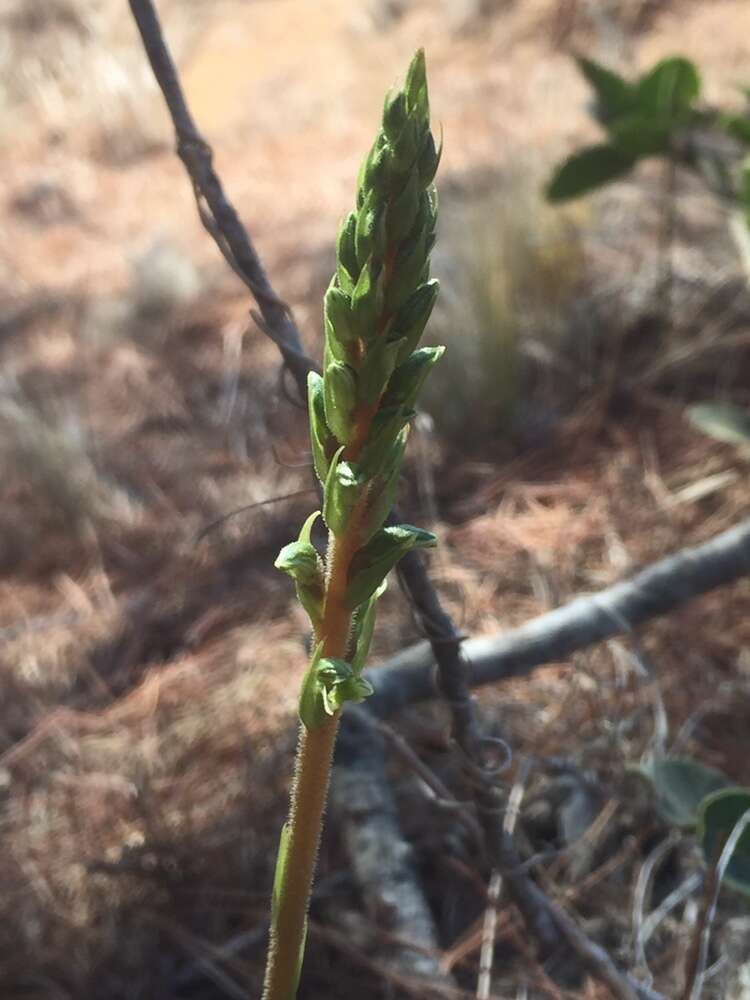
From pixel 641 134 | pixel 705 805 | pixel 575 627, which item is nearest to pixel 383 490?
pixel 705 805

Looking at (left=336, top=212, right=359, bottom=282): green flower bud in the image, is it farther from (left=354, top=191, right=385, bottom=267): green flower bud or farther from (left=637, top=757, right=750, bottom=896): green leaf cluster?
(left=637, top=757, right=750, bottom=896): green leaf cluster

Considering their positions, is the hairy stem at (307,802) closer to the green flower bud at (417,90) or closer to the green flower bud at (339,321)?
the green flower bud at (339,321)

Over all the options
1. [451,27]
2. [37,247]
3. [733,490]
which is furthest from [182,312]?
[451,27]

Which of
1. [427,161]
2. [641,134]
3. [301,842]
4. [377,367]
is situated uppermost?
[427,161]

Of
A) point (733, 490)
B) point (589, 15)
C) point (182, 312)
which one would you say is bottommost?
point (733, 490)

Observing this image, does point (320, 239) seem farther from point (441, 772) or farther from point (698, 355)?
point (441, 772)

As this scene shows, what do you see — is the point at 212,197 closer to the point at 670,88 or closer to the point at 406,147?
the point at 406,147

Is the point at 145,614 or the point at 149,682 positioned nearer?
the point at 149,682
